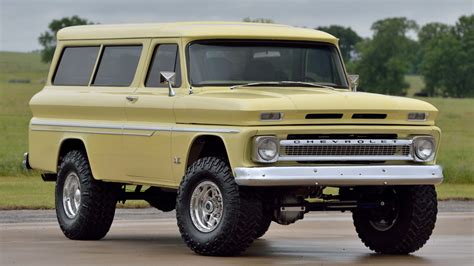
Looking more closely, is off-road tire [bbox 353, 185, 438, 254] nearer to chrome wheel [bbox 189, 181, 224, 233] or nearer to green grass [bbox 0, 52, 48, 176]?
chrome wheel [bbox 189, 181, 224, 233]

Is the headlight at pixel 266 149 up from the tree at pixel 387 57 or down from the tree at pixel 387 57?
up

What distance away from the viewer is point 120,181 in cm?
1605

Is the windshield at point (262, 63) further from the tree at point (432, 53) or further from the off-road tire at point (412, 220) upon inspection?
the tree at point (432, 53)

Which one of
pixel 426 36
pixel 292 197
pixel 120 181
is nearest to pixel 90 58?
pixel 120 181

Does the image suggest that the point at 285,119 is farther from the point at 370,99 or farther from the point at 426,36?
the point at 426,36

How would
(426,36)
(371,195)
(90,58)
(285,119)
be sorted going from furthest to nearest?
(426,36)
(90,58)
(371,195)
(285,119)

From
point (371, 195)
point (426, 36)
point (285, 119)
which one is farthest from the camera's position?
point (426, 36)

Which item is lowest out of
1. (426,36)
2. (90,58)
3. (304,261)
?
(426,36)

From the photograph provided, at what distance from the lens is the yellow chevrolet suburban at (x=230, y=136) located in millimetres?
14062

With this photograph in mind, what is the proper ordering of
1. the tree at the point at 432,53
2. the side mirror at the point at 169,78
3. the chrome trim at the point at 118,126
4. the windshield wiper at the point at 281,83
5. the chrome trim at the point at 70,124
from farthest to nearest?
the tree at the point at 432,53
the chrome trim at the point at 70,124
the windshield wiper at the point at 281,83
the side mirror at the point at 169,78
the chrome trim at the point at 118,126

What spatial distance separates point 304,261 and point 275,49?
105 inches

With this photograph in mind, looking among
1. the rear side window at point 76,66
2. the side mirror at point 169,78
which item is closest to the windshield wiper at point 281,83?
the side mirror at point 169,78

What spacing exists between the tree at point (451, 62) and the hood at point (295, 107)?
124m

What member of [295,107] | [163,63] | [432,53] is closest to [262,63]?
[163,63]
